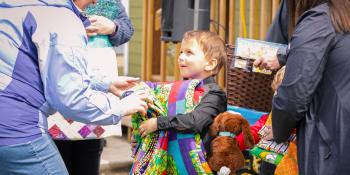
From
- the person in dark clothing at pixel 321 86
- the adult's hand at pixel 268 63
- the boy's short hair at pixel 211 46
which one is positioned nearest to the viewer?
the person in dark clothing at pixel 321 86

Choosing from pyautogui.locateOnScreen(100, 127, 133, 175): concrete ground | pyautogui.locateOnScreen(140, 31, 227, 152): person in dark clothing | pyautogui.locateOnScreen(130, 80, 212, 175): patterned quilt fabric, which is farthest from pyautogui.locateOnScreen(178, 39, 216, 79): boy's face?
pyautogui.locateOnScreen(100, 127, 133, 175): concrete ground

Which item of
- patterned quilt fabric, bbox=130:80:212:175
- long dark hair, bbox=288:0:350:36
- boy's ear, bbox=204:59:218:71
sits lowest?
patterned quilt fabric, bbox=130:80:212:175

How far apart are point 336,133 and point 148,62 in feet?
17.2

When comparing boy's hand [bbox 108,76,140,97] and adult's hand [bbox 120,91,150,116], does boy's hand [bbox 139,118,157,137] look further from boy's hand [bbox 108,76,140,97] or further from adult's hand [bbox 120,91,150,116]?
adult's hand [bbox 120,91,150,116]

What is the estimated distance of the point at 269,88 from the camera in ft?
13.3

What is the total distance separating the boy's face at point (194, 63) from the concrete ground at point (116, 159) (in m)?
3.27

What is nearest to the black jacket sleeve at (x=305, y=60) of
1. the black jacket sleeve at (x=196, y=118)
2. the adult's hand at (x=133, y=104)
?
the adult's hand at (x=133, y=104)

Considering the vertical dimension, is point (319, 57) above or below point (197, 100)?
above

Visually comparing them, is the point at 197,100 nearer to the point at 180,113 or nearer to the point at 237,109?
the point at 180,113

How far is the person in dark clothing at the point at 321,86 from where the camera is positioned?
275 centimetres

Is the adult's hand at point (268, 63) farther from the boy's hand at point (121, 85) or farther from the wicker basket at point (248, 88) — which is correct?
the boy's hand at point (121, 85)

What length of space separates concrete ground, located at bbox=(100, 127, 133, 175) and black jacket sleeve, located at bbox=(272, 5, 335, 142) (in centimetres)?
430

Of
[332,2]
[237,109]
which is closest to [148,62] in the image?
[237,109]

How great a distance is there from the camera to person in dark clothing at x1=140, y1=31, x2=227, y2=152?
3545 mm
